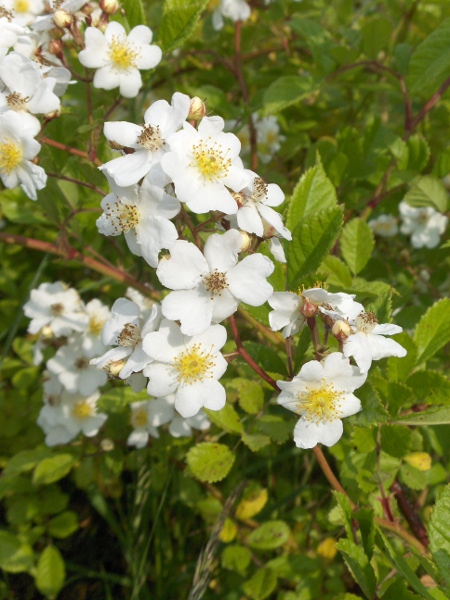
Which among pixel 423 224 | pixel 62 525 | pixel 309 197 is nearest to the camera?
pixel 309 197

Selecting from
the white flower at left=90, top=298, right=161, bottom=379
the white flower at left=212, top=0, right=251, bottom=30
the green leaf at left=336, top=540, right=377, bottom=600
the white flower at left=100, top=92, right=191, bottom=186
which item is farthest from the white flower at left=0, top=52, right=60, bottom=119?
the white flower at left=212, top=0, right=251, bottom=30

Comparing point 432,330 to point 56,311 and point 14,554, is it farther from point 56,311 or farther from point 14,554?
point 14,554

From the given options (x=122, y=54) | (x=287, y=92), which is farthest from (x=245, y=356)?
(x=287, y=92)

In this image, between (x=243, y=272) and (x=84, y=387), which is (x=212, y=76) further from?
(x=243, y=272)

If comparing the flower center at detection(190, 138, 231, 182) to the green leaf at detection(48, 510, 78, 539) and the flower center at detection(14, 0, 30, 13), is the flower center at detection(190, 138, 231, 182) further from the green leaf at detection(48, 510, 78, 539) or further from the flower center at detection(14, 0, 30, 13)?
the green leaf at detection(48, 510, 78, 539)

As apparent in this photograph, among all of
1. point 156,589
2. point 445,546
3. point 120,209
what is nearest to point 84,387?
point 156,589

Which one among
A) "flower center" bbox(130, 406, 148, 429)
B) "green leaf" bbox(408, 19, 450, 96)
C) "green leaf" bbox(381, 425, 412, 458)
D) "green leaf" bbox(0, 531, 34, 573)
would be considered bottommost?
"green leaf" bbox(0, 531, 34, 573)

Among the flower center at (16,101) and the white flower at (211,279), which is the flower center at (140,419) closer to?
the white flower at (211,279)
